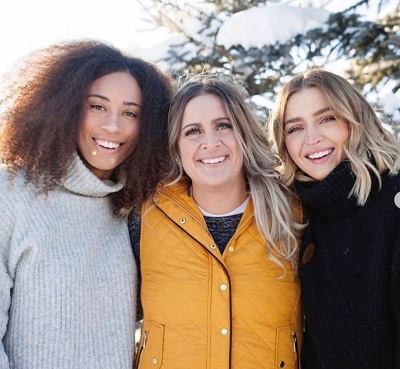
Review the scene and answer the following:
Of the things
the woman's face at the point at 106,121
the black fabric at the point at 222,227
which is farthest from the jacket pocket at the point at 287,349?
the woman's face at the point at 106,121

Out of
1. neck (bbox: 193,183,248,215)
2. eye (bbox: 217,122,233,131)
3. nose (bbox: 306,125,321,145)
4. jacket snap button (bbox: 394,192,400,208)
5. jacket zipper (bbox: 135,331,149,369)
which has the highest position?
nose (bbox: 306,125,321,145)

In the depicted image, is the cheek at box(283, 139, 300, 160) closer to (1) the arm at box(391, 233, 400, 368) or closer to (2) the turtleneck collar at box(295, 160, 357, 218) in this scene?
(2) the turtleneck collar at box(295, 160, 357, 218)

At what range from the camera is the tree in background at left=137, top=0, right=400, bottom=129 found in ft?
16.0

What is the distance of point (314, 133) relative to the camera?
2895mm

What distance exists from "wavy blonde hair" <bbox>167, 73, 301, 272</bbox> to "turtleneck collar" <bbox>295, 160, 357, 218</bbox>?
28 centimetres

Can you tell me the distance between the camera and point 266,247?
299 cm

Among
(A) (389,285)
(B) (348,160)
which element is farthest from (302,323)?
(B) (348,160)

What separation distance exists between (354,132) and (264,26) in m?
2.24

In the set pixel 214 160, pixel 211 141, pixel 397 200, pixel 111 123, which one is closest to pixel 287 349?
pixel 397 200

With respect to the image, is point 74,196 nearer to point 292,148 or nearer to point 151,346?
point 151,346

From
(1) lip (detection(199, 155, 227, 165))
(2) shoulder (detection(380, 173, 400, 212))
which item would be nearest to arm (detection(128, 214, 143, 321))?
(1) lip (detection(199, 155, 227, 165))

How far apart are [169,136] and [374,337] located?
5.32 feet

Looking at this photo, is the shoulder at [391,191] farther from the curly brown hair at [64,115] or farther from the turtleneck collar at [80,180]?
the turtleneck collar at [80,180]

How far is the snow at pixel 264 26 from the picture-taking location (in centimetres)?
478
